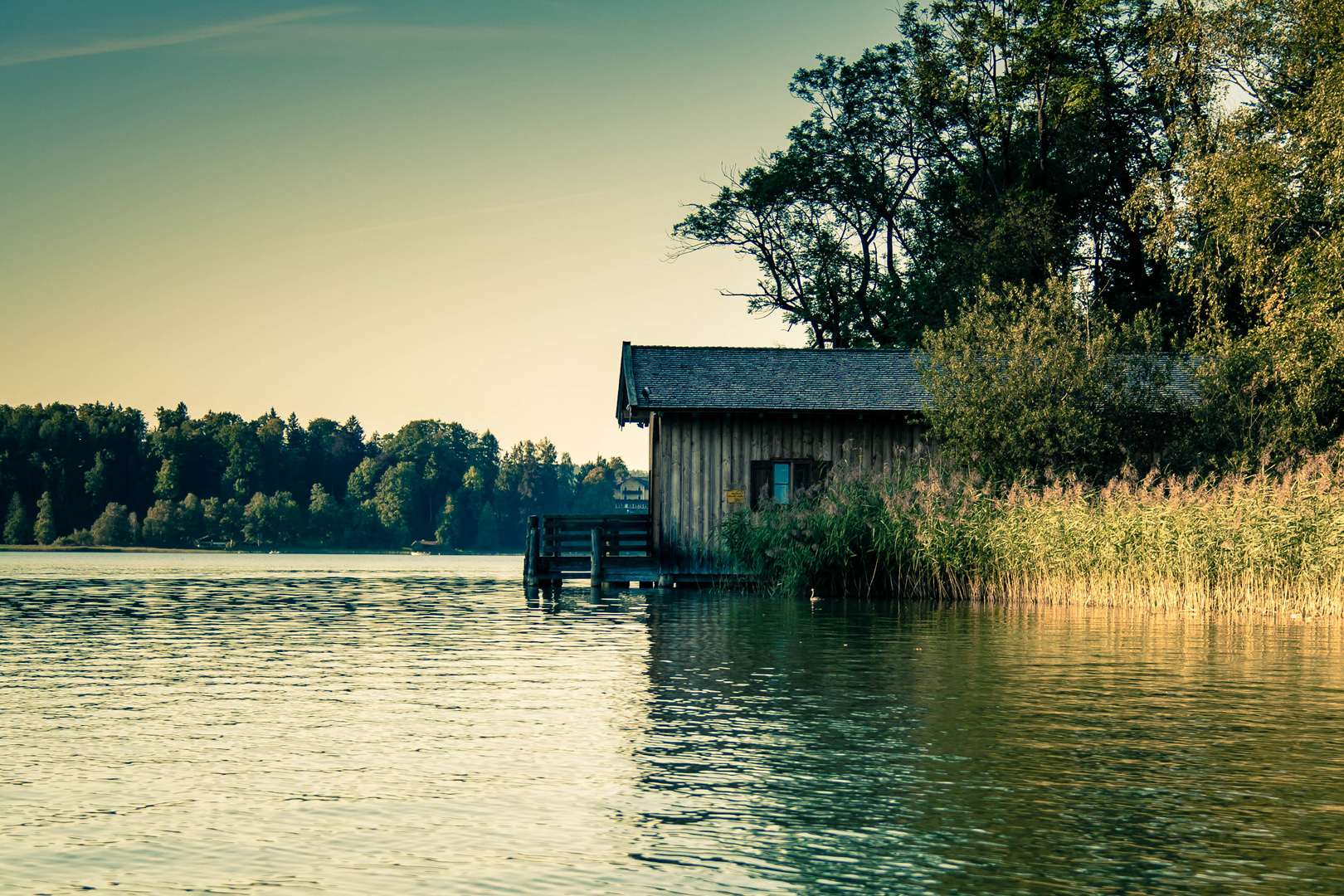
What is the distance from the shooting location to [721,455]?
30.9m

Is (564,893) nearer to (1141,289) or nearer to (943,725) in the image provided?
(943,725)

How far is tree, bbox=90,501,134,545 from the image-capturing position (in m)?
129

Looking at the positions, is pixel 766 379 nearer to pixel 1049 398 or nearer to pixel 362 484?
pixel 1049 398

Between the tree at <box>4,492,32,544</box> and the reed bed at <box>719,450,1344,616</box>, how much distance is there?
120 metres

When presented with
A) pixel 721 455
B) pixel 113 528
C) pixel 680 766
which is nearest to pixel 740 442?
pixel 721 455

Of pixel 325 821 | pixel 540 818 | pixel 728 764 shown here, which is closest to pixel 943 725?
pixel 728 764

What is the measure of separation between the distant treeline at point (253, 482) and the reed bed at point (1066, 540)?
11802 centimetres

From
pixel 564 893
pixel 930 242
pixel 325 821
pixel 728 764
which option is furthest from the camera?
pixel 930 242

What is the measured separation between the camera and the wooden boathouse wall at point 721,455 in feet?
101

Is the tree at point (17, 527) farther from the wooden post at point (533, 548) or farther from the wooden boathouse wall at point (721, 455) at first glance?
the wooden boathouse wall at point (721, 455)

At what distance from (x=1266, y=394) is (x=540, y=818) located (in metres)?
27.1

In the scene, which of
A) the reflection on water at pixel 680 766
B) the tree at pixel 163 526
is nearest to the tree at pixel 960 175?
the reflection on water at pixel 680 766

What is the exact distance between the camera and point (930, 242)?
5234cm

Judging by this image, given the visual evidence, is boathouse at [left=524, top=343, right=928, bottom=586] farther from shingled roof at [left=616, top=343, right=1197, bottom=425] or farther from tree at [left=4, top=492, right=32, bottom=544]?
tree at [left=4, top=492, right=32, bottom=544]
